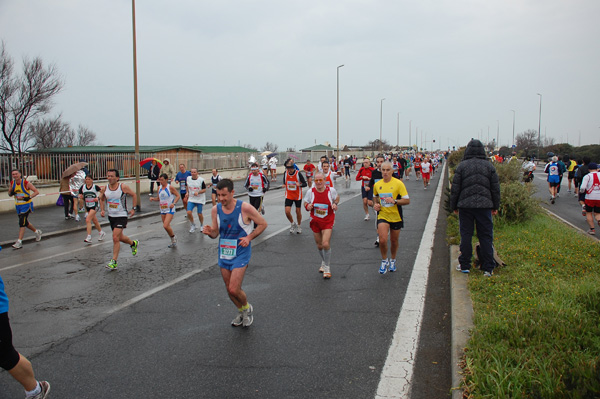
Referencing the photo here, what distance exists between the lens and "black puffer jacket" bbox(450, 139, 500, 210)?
22.1 ft

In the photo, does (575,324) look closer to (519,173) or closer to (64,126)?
(519,173)

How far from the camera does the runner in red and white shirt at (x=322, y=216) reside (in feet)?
24.6

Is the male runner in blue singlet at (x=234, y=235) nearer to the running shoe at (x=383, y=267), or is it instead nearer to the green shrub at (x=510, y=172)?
the running shoe at (x=383, y=267)

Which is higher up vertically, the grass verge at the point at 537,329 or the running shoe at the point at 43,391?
the grass verge at the point at 537,329

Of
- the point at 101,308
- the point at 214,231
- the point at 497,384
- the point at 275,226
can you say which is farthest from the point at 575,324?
the point at 275,226

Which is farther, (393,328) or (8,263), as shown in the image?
(8,263)

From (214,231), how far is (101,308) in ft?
6.80

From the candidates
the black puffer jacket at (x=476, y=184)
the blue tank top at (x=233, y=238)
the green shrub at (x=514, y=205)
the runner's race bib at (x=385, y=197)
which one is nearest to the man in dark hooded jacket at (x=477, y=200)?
the black puffer jacket at (x=476, y=184)

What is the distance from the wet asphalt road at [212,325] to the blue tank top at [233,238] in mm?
777

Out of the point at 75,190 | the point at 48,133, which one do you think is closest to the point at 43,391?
the point at 75,190

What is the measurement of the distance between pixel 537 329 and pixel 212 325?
11.2 feet

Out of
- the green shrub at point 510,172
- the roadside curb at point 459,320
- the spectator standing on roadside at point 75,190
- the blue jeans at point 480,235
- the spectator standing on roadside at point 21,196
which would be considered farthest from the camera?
the spectator standing on roadside at point 75,190

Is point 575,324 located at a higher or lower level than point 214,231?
lower

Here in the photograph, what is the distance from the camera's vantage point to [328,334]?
5070 millimetres
